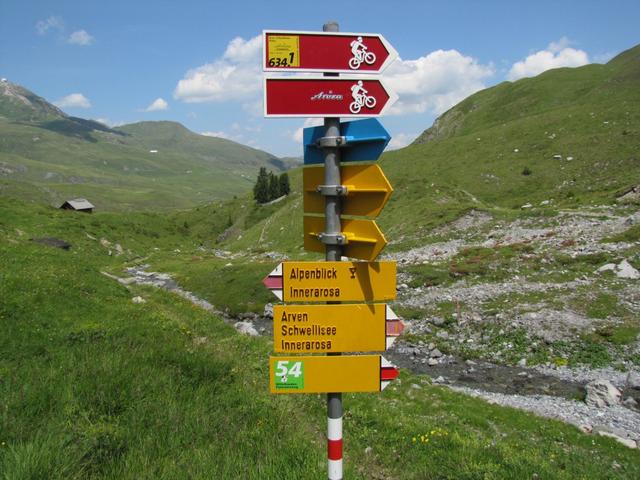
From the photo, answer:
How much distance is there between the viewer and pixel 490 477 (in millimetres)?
8078

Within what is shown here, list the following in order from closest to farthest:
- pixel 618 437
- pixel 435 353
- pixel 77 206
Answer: pixel 618 437 → pixel 435 353 → pixel 77 206

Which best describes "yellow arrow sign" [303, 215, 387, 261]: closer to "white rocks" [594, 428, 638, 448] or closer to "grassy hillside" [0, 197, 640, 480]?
"grassy hillside" [0, 197, 640, 480]

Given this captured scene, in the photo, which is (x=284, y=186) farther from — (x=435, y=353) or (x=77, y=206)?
(x=435, y=353)

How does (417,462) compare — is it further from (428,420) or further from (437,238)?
(437,238)

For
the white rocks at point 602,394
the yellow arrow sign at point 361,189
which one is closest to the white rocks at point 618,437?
the white rocks at point 602,394

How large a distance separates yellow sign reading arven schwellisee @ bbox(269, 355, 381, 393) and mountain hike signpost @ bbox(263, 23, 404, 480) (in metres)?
0.01

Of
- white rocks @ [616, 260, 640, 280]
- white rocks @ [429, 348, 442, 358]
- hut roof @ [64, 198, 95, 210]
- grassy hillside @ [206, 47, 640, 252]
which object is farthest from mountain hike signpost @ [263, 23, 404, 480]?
hut roof @ [64, 198, 95, 210]

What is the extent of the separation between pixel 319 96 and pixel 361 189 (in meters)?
1.23

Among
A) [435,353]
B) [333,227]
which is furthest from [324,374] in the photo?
[435,353]

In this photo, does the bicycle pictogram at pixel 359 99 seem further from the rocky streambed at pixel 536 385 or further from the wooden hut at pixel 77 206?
the wooden hut at pixel 77 206

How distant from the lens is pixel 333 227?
18.9 ft

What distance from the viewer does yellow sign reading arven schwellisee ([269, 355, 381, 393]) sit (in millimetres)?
5781

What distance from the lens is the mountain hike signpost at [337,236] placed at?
559 cm

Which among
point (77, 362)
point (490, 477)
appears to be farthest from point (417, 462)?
point (77, 362)
